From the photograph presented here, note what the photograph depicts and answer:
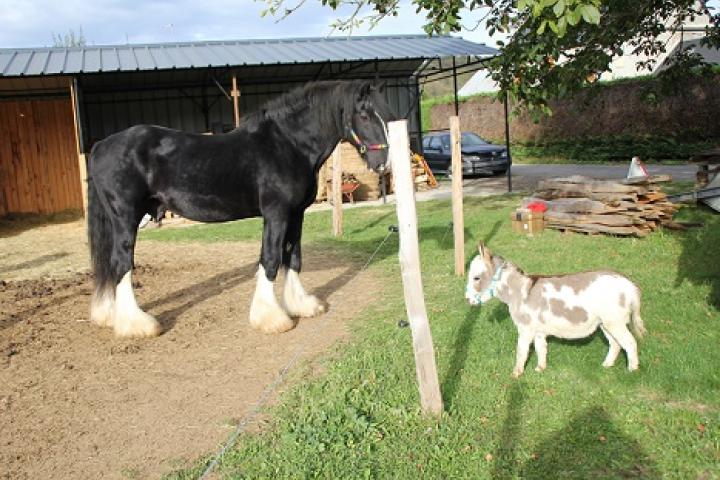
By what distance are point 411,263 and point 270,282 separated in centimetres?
263

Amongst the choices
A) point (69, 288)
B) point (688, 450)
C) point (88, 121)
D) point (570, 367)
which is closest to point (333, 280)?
point (69, 288)

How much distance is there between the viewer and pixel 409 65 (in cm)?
2125

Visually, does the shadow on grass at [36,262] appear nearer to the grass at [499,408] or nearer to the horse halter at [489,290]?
the grass at [499,408]

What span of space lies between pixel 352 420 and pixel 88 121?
1709cm

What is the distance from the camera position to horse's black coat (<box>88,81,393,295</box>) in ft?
20.3

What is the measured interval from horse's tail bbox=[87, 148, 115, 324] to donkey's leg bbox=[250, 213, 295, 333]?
5.49ft

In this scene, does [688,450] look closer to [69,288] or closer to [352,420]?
[352,420]

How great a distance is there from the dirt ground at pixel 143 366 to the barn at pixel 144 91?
842 centimetres

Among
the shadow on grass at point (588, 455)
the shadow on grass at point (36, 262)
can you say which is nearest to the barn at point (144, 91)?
the shadow on grass at point (36, 262)

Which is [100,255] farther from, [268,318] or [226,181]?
[268,318]

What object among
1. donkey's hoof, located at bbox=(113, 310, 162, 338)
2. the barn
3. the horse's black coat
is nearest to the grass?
the horse's black coat

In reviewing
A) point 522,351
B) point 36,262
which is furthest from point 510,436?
point 36,262

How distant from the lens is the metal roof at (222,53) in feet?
47.3

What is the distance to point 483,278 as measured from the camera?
15.4 feet
